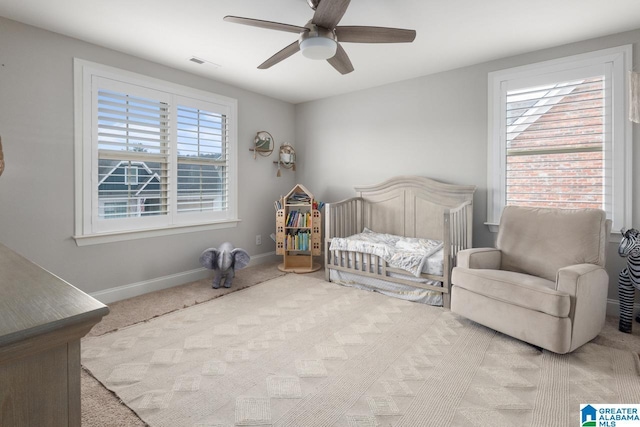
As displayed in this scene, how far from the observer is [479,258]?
8.38ft

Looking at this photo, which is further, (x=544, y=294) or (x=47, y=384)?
(x=544, y=294)

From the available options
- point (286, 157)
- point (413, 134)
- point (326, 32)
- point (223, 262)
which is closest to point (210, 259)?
point (223, 262)

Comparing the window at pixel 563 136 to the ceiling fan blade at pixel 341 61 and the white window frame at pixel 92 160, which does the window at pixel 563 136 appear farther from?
the white window frame at pixel 92 160

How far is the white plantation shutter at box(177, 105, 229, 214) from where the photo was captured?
11.8 feet

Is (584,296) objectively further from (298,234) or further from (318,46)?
(298,234)

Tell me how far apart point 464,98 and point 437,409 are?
3.05 metres

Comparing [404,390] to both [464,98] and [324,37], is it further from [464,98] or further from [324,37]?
[464,98]

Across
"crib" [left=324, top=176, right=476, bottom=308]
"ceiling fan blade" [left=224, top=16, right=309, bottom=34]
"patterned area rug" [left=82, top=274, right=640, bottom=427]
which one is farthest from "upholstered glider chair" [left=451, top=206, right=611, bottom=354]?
"ceiling fan blade" [left=224, top=16, right=309, bottom=34]

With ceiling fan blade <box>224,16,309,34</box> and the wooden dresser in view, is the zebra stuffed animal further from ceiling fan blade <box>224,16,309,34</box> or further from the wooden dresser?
the wooden dresser

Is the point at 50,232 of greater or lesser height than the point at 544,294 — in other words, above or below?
above

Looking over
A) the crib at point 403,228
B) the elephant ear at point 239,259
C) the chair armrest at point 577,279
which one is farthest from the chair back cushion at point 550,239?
the elephant ear at point 239,259

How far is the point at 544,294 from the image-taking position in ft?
6.59

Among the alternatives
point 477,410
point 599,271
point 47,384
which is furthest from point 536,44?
point 47,384

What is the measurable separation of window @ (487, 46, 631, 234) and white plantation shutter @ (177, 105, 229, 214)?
3.01 meters
